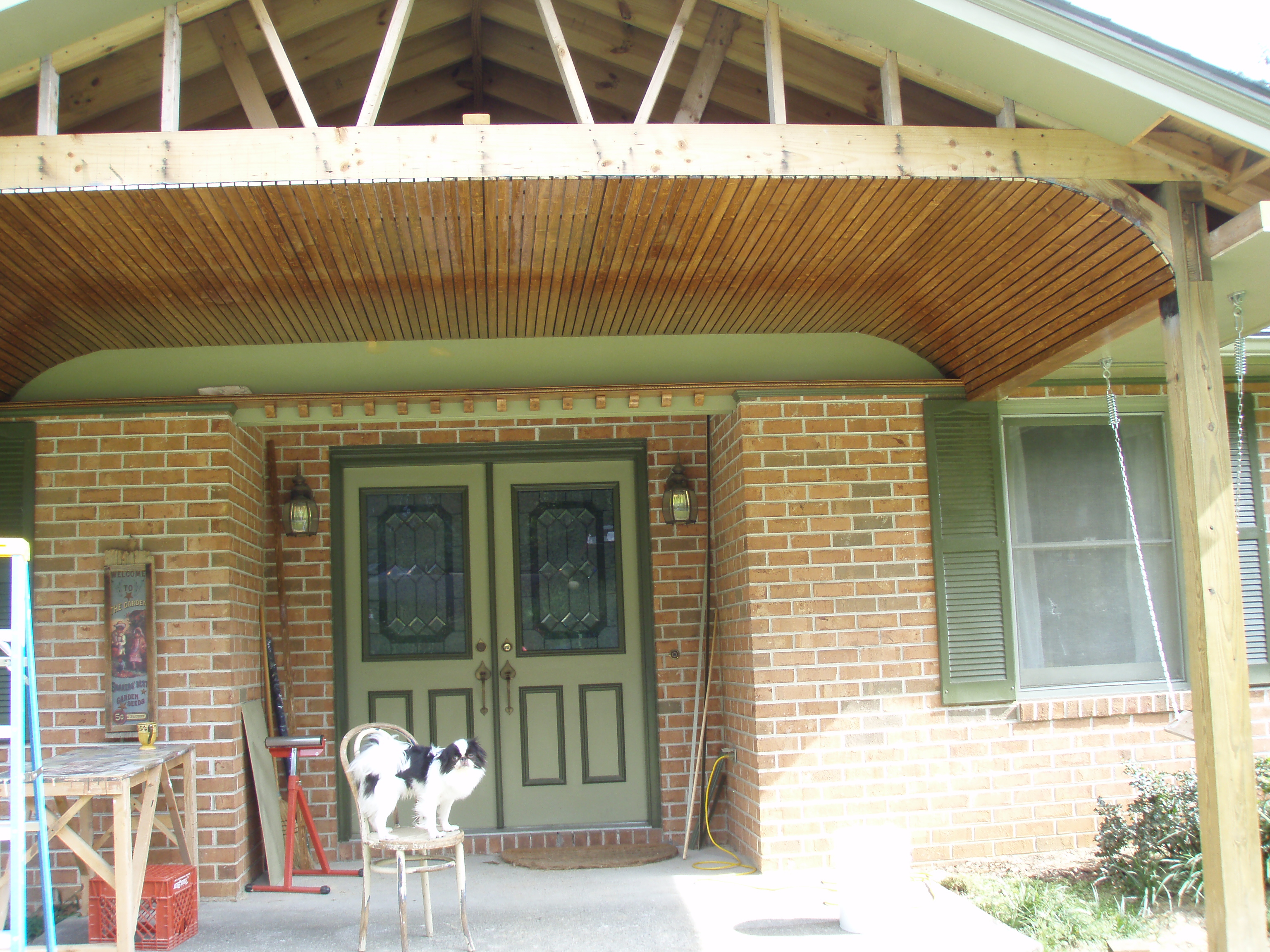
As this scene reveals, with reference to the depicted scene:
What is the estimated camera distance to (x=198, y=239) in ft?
12.8

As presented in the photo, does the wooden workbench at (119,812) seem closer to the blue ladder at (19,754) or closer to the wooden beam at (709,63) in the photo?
the blue ladder at (19,754)

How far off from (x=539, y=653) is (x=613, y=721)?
22.6 inches

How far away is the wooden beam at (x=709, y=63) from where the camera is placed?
13.1 feet

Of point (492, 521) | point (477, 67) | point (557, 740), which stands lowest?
point (557, 740)

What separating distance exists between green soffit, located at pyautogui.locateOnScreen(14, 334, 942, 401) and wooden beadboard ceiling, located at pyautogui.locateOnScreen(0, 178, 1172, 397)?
2.8 inches

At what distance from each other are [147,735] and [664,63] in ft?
11.9

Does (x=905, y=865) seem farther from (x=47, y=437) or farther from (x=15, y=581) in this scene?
(x=47, y=437)

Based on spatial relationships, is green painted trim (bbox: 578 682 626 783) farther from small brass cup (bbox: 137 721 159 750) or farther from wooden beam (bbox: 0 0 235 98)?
wooden beam (bbox: 0 0 235 98)

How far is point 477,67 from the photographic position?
5.11 metres

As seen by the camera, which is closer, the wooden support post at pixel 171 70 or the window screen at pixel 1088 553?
the wooden support post at pixel 171 70

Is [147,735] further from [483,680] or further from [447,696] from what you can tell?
[483,680]

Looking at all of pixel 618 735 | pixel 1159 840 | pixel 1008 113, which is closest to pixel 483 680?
pixel 618 735

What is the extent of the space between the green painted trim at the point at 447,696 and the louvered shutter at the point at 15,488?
207cm

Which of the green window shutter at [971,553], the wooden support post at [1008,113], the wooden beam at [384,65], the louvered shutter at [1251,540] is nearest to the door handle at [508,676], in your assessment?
the green window shutter at [971,553]
